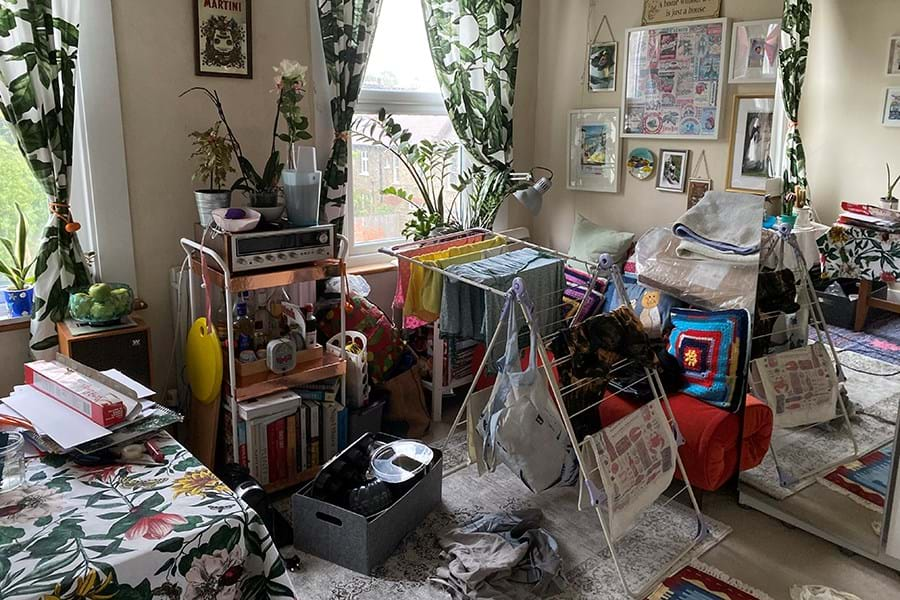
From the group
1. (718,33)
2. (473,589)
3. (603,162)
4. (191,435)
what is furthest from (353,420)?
(718,33)

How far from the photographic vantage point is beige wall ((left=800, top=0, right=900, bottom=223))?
2343mm

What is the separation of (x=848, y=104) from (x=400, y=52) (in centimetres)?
209

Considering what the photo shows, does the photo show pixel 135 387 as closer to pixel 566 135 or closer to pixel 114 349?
pixel 114 349

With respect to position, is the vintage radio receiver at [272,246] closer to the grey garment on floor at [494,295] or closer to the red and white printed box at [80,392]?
the grey garment on floor at [494,295]

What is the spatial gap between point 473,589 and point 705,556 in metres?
0.82

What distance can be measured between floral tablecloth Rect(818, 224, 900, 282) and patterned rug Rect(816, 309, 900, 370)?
0.14 metres

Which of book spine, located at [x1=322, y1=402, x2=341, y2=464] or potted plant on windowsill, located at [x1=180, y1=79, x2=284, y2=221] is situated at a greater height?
potted plant on windowsill, located at [x1=180, y1=79, x2=284, y2=221]

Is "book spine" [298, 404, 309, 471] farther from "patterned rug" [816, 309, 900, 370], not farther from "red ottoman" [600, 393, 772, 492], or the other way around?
"patterned rug" [816, 309, 900, 370]

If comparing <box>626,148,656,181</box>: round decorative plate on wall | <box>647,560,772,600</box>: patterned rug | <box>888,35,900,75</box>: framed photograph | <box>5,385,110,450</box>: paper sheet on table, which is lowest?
<box>647,560,772,600</box>: patterned rug

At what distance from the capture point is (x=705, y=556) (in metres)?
2.45

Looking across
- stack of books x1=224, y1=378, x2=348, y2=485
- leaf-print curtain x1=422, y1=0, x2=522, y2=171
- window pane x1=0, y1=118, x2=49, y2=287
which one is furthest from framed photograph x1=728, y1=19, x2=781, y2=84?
window pane x1=0, y1=118, x2=49, y2=287

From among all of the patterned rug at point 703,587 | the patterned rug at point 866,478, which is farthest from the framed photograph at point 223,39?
the patterned rug at point 866,478

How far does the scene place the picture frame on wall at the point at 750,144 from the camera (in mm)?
3229

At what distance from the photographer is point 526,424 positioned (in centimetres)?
232
